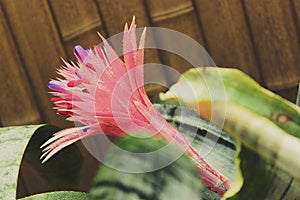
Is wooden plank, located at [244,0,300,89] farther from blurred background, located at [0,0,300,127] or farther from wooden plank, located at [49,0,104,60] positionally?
wooden plank, located at [49,0,104,60]

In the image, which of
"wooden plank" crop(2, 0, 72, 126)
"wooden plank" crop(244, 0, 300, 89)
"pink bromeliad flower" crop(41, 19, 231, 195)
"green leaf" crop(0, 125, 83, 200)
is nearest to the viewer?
"pink bromeliad flower" crop(41, 19, 231, 195)

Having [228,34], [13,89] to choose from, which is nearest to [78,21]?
[13,89]

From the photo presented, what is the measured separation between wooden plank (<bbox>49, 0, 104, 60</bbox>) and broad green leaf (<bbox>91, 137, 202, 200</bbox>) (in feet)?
3.54

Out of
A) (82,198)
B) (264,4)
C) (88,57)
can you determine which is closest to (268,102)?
(88,57)

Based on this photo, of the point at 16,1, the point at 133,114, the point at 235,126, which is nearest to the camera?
the point at 235,126

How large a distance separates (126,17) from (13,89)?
326 mm

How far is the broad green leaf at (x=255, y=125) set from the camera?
1.23 feet

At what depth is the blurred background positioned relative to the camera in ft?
4.71

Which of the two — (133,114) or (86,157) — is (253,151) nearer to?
(133,114)

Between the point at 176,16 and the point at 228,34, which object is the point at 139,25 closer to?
the point at 176,16

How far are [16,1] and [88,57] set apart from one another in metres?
1.05

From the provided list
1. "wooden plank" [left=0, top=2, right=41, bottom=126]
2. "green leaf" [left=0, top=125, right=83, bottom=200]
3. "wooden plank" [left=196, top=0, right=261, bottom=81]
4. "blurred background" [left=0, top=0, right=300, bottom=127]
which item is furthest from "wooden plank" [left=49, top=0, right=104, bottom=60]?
"green leaf" [left=0, top=125, right=83, bottom=200]

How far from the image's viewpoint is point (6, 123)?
1.59 metres

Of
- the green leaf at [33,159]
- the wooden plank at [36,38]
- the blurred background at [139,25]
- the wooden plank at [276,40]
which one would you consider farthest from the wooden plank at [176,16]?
the green leaf at [33,159]
